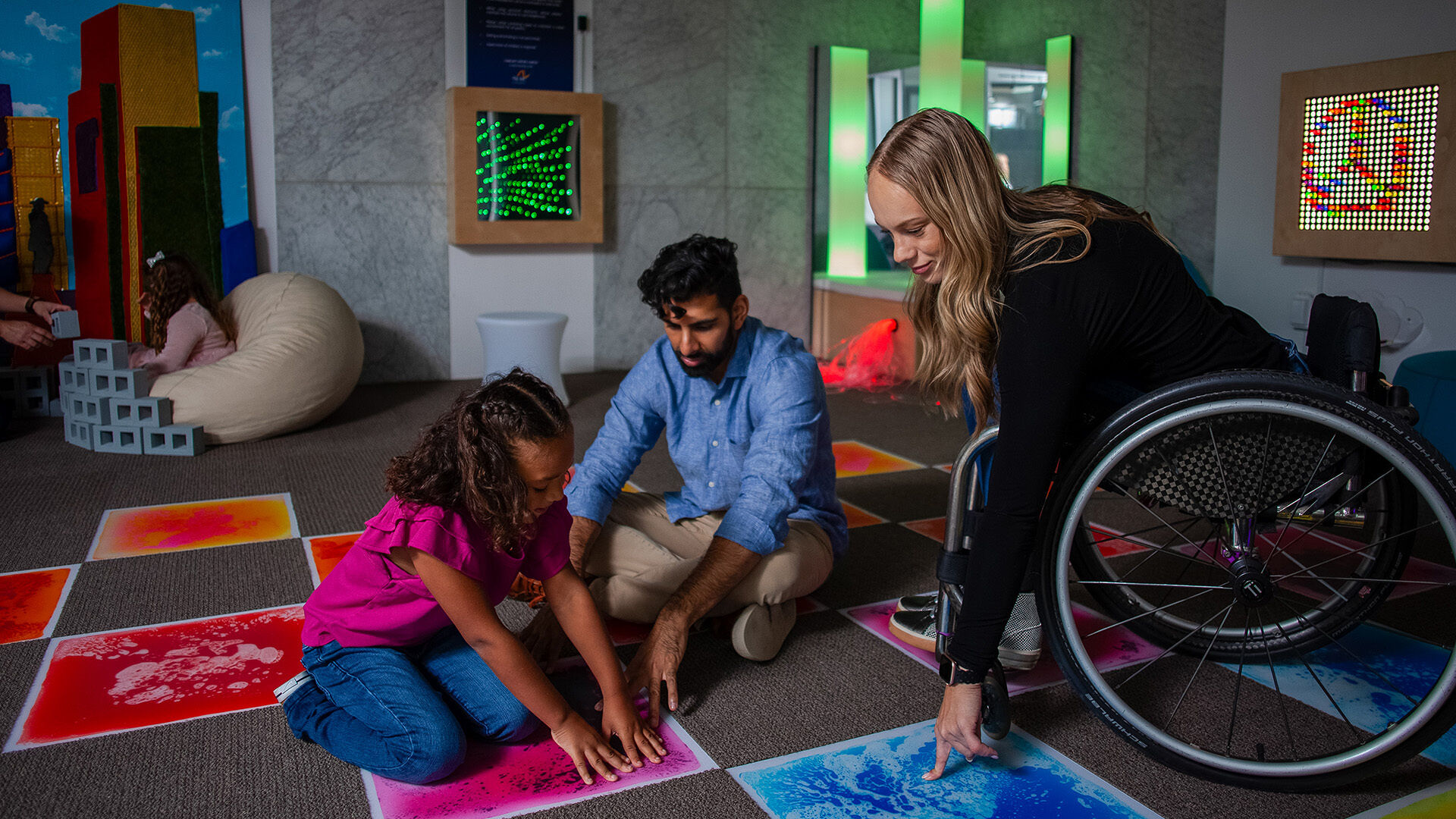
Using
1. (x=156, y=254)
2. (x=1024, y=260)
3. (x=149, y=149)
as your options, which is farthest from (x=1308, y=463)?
(x=149, y=149)

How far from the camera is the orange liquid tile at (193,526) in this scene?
8.80 feet

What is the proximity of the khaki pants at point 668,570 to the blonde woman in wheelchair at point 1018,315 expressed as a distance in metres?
0.49

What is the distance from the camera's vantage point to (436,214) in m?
5.34

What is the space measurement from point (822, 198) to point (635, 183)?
1142mm

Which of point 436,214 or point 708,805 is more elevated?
point 436,214

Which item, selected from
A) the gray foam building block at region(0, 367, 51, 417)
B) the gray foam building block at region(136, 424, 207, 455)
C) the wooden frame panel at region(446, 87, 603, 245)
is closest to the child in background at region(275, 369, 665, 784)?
the gray foam building block at region(136, 424, 207, 455)

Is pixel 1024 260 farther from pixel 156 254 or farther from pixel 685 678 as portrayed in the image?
pixel 156 254

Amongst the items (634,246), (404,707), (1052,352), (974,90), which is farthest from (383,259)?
(1052,352)

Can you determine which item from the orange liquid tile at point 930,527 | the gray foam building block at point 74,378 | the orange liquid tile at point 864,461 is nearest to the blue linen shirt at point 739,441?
the orange liquid tile at point 930,527

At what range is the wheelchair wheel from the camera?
141 centimetres

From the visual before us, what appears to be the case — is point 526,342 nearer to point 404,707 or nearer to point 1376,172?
point 404,707

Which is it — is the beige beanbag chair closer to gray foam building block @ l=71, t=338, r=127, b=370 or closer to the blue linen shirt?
A: gray foam building block @ l=71, t=338, r=127, b=370

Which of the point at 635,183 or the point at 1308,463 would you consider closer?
the point at 1308,463

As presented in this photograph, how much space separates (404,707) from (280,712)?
0.37 meters
